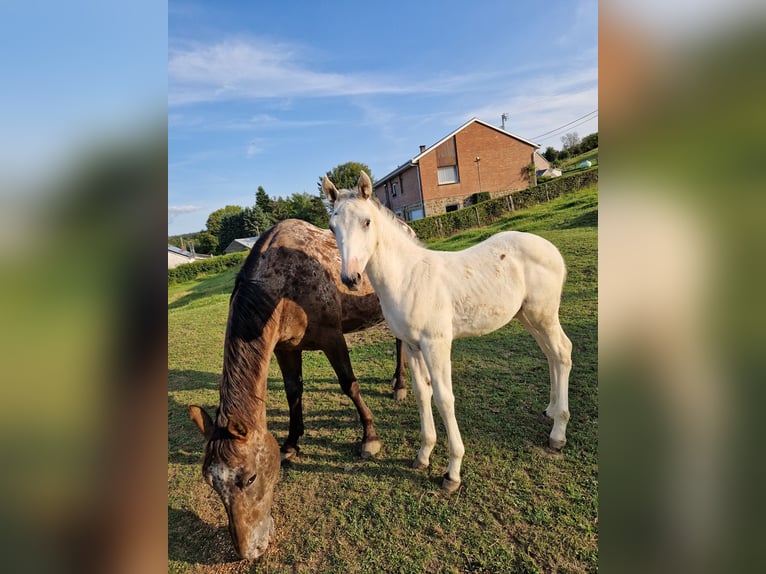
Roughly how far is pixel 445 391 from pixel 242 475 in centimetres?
152

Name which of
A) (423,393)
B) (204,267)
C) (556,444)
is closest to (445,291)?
(423,393)

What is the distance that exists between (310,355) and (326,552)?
4187 mm

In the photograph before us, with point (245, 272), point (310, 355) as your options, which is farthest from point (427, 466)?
point (310, 355)

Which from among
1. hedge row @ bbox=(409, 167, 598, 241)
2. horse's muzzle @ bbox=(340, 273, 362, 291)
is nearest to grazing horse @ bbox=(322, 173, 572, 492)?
horse's muzzle @ bbox=(340, 273, 362, 291)

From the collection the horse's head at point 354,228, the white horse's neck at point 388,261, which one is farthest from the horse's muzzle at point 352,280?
the white horse's neck at point 388,261

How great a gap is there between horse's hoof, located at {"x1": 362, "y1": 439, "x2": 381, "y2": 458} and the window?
2372cm

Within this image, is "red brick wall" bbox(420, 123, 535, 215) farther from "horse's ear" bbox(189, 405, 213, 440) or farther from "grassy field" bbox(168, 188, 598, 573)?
"horse's ear" bbox(189, 405, 213, 440)

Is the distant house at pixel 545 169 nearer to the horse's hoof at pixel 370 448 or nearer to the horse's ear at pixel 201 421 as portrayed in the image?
the horse's hoof at pixel 370 448

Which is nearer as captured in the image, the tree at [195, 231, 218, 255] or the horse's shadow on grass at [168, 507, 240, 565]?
the horse's shadow on grass at [168, 507, 240, 565]

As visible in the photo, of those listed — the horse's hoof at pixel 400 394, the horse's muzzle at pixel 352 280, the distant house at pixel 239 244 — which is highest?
the distant house at pixel 239 244

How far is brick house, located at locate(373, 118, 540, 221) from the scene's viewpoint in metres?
24.6

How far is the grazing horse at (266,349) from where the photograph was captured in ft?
7.18
